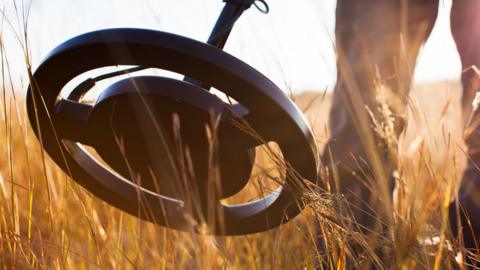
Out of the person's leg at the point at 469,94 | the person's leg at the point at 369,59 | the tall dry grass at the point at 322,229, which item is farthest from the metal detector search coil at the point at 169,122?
the person's leg at the point at 469,94

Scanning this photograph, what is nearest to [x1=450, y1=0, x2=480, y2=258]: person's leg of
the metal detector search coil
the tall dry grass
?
the tall dry grass

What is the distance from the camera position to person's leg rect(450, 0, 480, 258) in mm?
1524

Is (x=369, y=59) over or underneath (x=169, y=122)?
over

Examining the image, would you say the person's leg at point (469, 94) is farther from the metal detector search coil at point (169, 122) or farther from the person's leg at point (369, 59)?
the metal detector search coil at point (169, 122)

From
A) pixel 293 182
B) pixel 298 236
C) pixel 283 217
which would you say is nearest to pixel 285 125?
pixel 293 182

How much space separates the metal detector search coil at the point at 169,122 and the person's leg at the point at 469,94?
636mm

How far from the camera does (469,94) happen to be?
5.11ft

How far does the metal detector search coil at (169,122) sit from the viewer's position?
0.93m

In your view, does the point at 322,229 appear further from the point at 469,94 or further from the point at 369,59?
the point at 469,94

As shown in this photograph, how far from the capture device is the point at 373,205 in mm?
1466

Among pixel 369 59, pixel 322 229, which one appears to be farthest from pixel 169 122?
pixel 369 59

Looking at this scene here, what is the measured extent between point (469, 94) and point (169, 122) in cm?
90

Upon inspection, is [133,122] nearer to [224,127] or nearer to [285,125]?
[224,127]

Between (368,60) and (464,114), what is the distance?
0.99ft
